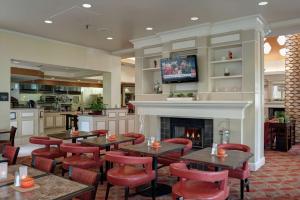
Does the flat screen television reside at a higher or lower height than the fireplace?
higher

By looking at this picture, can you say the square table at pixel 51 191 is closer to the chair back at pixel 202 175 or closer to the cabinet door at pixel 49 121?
the chair back at pixel 202 175

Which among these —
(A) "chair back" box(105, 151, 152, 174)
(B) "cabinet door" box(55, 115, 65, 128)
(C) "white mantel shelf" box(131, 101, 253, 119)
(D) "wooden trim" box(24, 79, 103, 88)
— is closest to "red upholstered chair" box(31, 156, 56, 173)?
(A) "chair back" box(105, 151, 152, 174)

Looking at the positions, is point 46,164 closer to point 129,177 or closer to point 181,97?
point 129,177

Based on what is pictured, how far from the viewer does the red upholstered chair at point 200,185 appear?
8.18 ft

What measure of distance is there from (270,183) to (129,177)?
2.67m

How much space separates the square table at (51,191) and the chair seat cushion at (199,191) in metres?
1.06

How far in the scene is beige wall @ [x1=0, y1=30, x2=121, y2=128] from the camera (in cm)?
635

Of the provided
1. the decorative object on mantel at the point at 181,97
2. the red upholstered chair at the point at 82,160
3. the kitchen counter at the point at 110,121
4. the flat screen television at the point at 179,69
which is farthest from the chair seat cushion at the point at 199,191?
the kitchen counter at the point at 110,121

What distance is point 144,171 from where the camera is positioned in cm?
345

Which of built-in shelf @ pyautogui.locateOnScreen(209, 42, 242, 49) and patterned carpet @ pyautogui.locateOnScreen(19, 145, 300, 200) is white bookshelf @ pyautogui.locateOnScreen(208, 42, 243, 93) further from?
patterned carpet @ pyautogui.locateOnScreen(19, 145, 300, 200)

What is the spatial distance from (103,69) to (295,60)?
666 centimetres

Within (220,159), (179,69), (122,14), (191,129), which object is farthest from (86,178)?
(191,129)

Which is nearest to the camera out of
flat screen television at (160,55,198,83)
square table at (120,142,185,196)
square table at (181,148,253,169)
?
square table at (181,148,253,169)

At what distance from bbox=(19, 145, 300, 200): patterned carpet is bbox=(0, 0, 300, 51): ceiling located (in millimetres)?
3167
